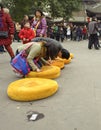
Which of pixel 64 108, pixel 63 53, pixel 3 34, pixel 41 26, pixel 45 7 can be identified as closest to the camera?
pixel 64 108

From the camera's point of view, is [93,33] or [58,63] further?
[93,33]

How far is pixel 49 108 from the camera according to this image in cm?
506

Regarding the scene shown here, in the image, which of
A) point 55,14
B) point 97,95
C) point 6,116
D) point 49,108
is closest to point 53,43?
point 97,95

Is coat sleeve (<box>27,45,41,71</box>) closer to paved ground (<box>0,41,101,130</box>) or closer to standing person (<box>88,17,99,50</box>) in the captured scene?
paved ground (<box>0,41,101,130</box>)

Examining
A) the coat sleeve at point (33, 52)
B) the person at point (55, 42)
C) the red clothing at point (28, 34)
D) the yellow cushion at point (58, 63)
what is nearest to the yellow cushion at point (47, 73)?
the coat sleeve at point (33, 52)

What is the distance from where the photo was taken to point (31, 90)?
5434 mm

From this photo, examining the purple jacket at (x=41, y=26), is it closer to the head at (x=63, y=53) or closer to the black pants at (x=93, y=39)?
the head at (x=63, y=53)

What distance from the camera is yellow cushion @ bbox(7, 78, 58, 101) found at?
17.7 feet

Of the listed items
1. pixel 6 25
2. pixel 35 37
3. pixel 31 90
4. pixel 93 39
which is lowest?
pixel 93 39

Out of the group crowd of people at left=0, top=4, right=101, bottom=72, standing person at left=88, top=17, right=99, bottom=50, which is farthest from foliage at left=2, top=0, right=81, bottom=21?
crowd of people at left=0, top=4, right=101, bottom=72

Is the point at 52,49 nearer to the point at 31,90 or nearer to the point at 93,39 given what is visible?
the point at 31,90

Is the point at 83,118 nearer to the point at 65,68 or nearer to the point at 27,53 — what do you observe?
the point at 27,53

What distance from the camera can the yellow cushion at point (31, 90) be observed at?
213 inches

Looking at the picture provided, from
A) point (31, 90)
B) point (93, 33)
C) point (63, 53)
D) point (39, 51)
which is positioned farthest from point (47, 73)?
point (93, 33)
